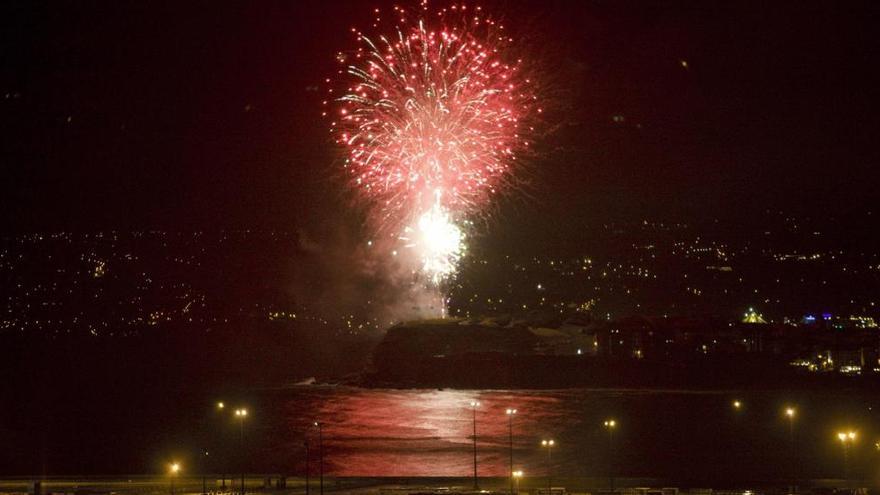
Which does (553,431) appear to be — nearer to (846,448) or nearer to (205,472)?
(846,448)

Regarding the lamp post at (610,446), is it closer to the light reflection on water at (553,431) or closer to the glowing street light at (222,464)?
the light reflection on water at (553,431)

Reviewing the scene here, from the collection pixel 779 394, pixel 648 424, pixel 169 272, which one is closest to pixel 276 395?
pixel 648 424

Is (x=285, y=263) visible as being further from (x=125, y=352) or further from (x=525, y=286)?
(x=525, y=286)

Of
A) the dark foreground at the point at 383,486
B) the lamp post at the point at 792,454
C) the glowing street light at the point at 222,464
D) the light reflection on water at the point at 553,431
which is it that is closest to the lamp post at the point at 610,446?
the light reflection on water at the point at 553,431

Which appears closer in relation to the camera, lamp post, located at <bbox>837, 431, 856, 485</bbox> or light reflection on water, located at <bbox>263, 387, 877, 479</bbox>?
lamp post, located at <bbox>837, 431, 856, 485</bbox>

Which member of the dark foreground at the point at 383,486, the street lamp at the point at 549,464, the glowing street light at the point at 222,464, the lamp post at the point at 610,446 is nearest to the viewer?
the street lamp at the point at 549,464

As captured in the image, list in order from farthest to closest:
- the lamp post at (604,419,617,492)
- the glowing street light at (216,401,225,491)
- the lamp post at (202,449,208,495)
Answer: the lamp post at (604,419,617,492)
the glowing street light at (216,401,225,491)
the lamp post at (202,449,208,495)

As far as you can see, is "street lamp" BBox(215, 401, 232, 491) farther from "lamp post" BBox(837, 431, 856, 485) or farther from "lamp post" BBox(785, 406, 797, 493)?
"lamp post" BBox(837, 431, 856, 485)

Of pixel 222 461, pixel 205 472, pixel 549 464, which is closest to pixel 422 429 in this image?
pixel 222 461

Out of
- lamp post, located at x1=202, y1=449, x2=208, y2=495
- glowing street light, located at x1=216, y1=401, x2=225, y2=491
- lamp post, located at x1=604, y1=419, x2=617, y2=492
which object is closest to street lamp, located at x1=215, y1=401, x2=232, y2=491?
glowing street light, located at x1=216, y1=401, x2=225, y2=491
